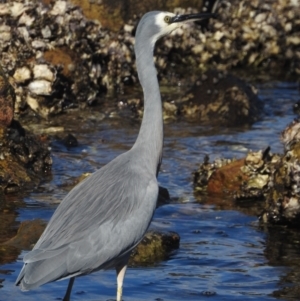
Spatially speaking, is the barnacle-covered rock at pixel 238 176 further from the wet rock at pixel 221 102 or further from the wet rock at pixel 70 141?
the wet rock at pixel 221 102

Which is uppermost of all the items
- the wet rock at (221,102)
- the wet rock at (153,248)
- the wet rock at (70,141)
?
the wet rock at (221,102)

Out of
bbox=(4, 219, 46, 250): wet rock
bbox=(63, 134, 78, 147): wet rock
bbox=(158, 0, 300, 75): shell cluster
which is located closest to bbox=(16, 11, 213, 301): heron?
bbox=(4, 219, 46, 250): wet rock

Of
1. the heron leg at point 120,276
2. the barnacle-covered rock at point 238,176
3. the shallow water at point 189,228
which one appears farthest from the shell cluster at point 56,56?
the heron leg at point 120,276

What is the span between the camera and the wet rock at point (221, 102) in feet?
43.4

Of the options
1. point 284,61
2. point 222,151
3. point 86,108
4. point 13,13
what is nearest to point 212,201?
point 222,151

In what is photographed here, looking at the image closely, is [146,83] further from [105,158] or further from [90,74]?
[90,74]

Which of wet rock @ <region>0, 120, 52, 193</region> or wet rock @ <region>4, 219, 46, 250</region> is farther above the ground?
wet rock @ <region>0, 120, 52, 193</region>

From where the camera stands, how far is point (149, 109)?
7.61m

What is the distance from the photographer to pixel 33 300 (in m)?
7.35

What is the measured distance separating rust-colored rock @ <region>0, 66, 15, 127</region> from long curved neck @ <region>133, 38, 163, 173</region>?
2772 millimetres

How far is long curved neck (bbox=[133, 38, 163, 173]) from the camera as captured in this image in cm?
754

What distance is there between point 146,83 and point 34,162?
3.39m

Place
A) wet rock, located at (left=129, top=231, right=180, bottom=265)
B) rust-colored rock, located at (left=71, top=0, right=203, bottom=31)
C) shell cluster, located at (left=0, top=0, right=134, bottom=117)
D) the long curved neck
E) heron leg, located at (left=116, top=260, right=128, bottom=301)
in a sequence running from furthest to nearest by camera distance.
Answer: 1. rust-colored rock, located at (left=71, top=0, right=203, bottom=31)
2. shell cluster, located at (left=0, top=0, right=134, bottom=117)
3. wet rock, located at (left=129, top=231, right=180, bottom=265)
4. the long curved neck
5. heron leg, located at (left=116, top=260, right=128, bottom=301)

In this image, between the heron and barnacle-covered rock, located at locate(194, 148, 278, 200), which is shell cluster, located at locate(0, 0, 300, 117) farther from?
the heron
